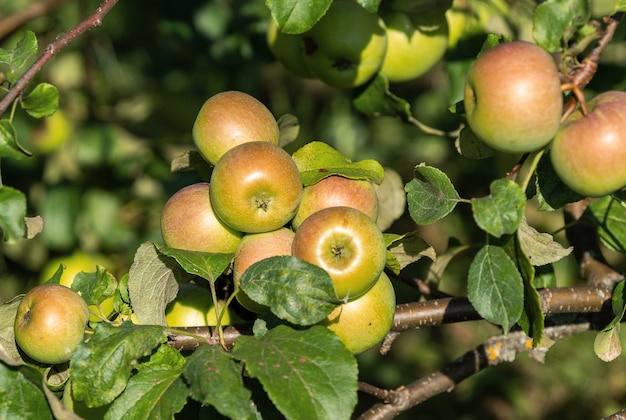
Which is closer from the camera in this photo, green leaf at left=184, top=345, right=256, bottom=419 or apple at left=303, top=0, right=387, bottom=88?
green leaf at left=184, top=345, right=256, bottom=419

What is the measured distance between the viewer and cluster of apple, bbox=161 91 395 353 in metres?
1.05

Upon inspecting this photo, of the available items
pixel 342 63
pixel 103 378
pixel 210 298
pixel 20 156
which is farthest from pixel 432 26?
pixel 103 378

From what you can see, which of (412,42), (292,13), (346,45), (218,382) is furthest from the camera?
(412,42)

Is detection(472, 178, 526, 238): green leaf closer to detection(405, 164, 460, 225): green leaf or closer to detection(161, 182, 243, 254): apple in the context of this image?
detection(405, 164, 460, 225): green leaf

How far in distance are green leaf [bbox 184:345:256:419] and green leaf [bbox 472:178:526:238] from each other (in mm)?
360

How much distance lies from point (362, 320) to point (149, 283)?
1.09 ft

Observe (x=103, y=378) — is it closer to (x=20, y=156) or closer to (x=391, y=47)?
(x=20, y=156)

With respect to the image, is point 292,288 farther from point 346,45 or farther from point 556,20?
point 346,45

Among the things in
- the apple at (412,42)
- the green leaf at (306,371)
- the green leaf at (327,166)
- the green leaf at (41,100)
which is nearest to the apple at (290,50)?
the apple at (412,42)

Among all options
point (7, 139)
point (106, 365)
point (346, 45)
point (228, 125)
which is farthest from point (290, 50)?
point (106, 365)

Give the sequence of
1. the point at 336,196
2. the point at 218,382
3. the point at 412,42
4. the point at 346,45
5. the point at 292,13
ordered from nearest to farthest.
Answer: the point at 218,382
the point at 336,196
the point at 292,13
the point at 346,45
the point at 412,42

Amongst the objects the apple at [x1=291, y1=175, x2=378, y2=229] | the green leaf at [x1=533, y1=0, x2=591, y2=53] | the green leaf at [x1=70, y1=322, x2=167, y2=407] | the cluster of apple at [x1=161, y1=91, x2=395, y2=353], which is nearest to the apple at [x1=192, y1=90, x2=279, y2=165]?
the cluster of apple at [x1=161, y1=91, x2=395, y2=353]

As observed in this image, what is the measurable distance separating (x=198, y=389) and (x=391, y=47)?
3.19 feet

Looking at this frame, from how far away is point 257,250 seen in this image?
113 centimetres
